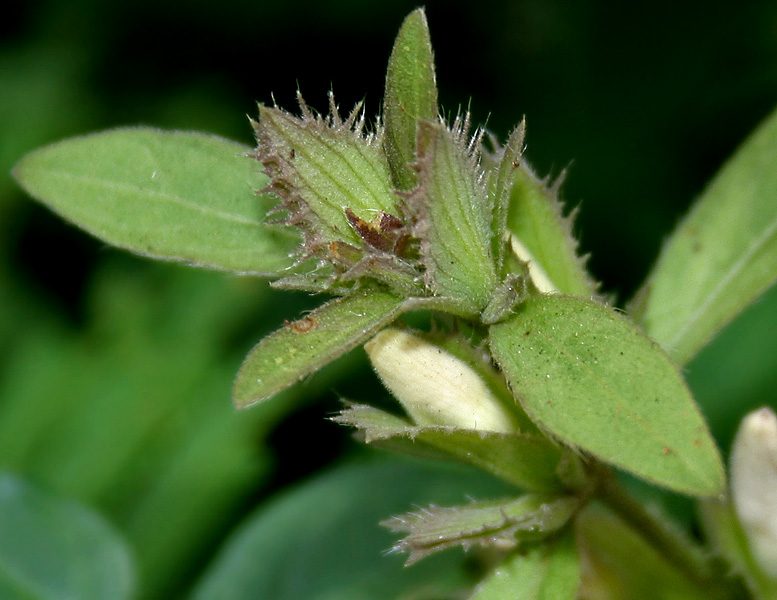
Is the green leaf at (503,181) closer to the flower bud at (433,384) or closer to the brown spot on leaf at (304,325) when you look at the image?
the flower bud at (433,384)

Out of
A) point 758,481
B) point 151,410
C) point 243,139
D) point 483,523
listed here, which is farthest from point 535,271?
point 243,139

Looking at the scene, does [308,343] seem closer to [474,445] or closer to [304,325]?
[304,325]

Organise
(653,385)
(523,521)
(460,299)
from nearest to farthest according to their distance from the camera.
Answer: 1. (653,385)
2. (460,299)
3. (523,521)

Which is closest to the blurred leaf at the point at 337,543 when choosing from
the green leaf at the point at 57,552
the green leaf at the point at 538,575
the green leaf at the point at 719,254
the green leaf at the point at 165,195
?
the green leaf at the point at 57,552

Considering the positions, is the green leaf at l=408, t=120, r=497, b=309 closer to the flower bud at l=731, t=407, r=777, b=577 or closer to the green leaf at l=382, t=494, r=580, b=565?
the green leaf at l=382, t=494, r=580, b=565

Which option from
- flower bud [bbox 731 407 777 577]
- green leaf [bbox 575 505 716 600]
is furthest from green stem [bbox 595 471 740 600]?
flower bud [bbox 731 407 777 577]

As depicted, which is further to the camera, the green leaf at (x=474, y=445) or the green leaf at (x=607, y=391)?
the green leaf at (x=474, y=445)

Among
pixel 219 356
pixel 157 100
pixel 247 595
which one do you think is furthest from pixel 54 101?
pixel 247 595

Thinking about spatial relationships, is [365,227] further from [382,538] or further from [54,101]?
[54,101]
